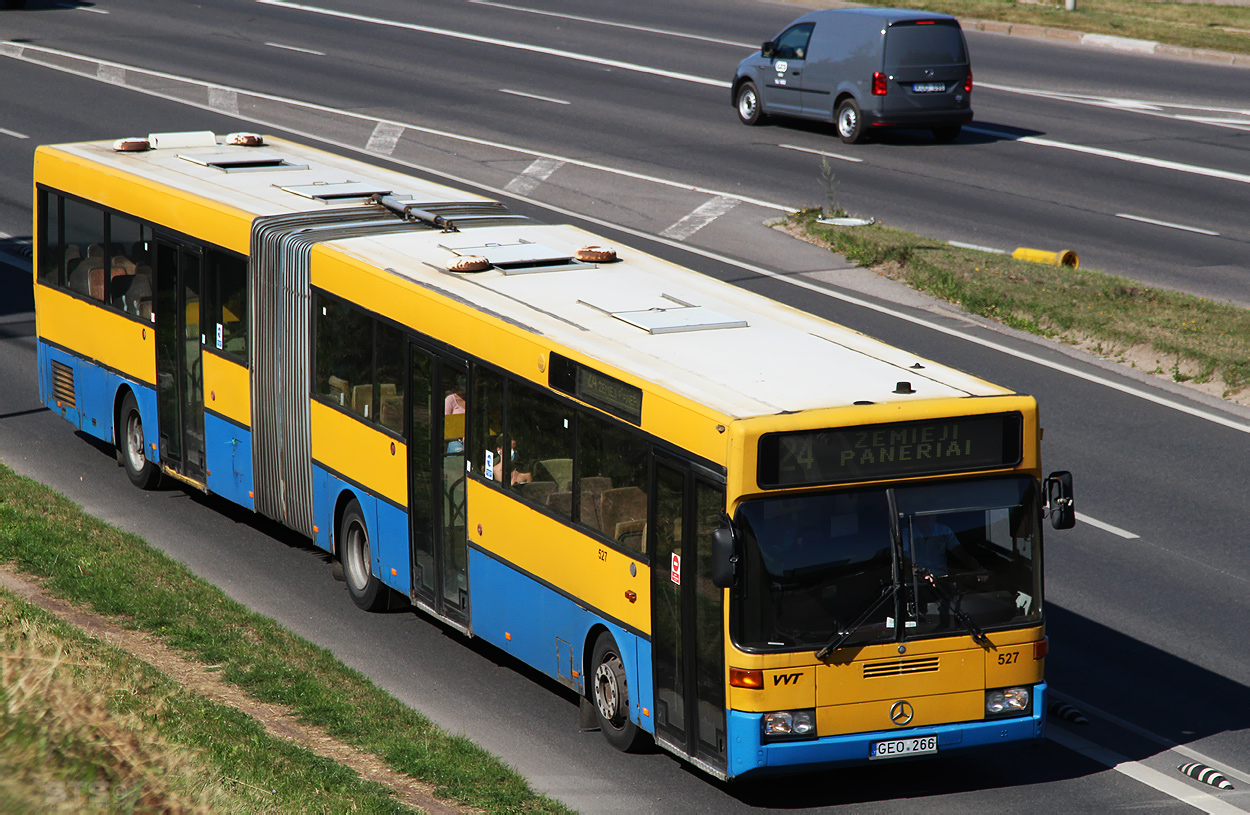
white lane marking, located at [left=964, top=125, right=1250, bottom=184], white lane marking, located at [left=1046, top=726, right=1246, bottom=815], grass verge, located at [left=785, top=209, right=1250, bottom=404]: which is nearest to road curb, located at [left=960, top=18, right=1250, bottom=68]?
white lane marking, located at [left=964, top=125, right=1250, bottom=184]

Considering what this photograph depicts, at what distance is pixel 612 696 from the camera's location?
9859 mm

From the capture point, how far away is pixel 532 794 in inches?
355

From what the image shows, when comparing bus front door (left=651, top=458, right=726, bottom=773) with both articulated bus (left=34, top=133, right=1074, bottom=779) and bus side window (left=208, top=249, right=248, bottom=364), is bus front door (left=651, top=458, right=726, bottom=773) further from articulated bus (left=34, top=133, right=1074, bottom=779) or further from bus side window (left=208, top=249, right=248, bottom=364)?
bus side window (left=208, top=249, right=248, bottom=364)

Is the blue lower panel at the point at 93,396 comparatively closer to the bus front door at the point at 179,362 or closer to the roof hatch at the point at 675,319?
the bus front door at the point at 179,362

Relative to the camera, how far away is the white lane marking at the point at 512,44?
37250mm

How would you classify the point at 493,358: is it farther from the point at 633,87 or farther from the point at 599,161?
the point at 633,87

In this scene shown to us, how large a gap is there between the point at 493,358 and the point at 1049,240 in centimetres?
1530

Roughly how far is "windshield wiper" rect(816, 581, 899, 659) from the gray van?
22646 millimetres

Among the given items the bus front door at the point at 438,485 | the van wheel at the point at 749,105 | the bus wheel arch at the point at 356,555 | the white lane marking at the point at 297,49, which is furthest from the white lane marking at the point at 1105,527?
the white lane marking at the point at 297,49

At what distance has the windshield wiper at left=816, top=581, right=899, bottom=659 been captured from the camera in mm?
8719

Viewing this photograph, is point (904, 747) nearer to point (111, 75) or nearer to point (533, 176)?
point (533, 176)

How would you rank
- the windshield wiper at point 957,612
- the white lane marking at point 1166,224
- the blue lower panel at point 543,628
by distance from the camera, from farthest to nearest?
1. the white lane marking at point 1166,224
2. the blue lower panel at point 543,628
3. the windshield wiper at point 957,612

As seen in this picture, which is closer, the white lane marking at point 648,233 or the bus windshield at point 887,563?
the bus windshield at point 887,563

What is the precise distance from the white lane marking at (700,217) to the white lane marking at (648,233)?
0.24m
